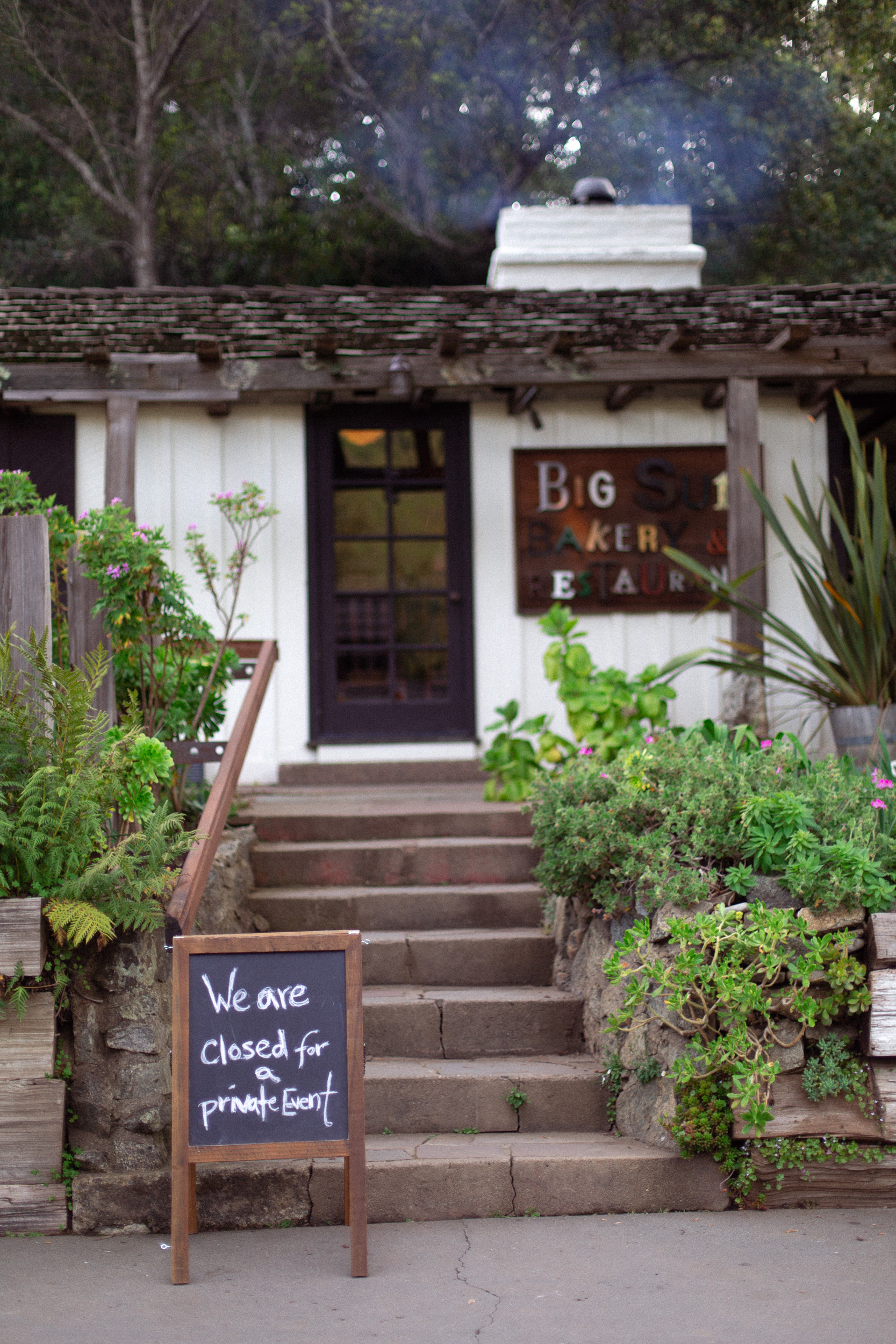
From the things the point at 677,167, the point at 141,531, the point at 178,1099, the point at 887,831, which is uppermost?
the point at 677,167

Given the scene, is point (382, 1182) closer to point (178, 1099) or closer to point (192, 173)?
point (178, 1099)

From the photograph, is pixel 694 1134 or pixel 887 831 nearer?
pixel 694 1134

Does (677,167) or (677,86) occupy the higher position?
(677,86)

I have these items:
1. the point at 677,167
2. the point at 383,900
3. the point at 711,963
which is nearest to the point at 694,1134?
the point at 711,963

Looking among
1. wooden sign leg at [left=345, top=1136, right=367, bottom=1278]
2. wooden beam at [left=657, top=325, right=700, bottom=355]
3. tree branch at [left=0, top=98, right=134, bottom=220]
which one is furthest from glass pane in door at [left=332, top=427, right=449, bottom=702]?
tree branch at [left=0, top=98, right=134, bottom=220]

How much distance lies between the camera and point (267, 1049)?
9.67 ft

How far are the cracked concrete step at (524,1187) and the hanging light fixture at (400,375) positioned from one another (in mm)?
4313

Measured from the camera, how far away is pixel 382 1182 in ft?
10.8

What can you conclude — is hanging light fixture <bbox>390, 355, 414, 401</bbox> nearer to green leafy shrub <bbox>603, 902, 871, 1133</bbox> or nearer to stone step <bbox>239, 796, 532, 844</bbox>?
stone step <bbox>239, 796, 532, 844</bbox>

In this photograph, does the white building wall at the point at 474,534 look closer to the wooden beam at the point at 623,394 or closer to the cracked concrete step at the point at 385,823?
the wooden beam at the point at 623,394

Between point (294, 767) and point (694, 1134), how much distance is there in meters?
4.13

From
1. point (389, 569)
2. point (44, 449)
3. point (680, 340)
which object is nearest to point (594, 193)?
point (680, 340)

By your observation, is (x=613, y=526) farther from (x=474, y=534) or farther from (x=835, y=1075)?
(x=835, y=1075)

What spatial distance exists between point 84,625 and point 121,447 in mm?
2631
